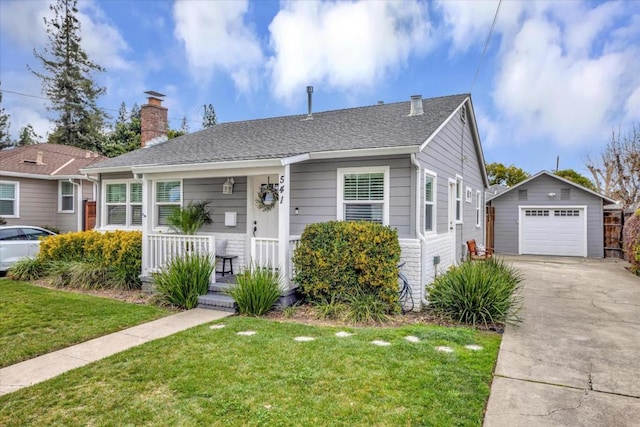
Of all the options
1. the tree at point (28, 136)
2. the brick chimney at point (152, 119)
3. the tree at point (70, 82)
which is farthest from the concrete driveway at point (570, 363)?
the tree at point (28, 136)

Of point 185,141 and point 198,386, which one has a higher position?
point 185,141

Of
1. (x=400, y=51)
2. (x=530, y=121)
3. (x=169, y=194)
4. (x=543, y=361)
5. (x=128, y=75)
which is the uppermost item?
(x=128, y=75)

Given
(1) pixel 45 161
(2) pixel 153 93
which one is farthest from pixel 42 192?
(2) pixel 153 93

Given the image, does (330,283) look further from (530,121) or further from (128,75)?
(128,75)

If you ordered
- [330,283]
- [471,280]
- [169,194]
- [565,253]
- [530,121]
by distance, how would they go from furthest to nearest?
1. [530,121]
2. [565,253]
3. [169,194]
4. [330,283]
5. [471,280]

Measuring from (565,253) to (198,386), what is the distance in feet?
55.8

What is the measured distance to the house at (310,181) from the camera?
288 inches

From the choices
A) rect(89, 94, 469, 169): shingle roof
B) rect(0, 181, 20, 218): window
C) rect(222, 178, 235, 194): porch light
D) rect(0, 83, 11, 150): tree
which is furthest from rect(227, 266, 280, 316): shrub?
rect(0, 83, 11, 150): tree

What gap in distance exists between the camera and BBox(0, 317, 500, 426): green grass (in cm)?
319

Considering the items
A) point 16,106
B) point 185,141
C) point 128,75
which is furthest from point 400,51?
point 16,106

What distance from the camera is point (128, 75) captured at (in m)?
23.3

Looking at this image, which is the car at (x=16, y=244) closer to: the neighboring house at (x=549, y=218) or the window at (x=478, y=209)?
the window at (x=478, y=209)

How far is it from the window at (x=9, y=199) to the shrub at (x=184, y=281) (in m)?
10.9

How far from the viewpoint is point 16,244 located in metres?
10.7
